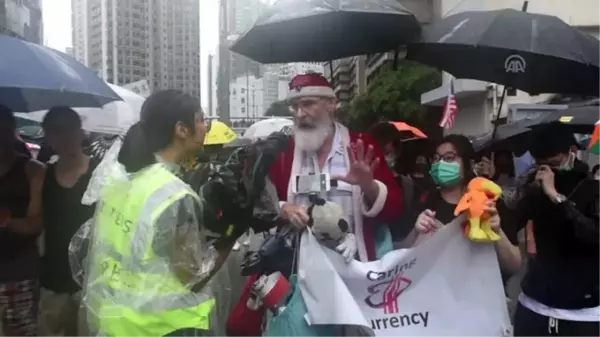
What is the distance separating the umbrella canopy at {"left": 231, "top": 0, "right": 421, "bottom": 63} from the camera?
3.95 m

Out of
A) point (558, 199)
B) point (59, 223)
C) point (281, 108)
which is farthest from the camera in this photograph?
point (281, 108)

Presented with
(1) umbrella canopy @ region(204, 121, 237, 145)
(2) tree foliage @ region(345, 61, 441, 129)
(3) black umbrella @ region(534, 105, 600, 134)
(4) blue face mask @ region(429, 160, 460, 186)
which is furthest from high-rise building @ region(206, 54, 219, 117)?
(4) blue face mask @ region(429, 160, 460, 186)

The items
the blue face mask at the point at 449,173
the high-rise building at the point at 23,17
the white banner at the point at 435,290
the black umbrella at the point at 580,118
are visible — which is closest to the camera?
the white banner at the point at 435,290

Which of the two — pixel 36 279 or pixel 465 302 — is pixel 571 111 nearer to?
pixel 465 302

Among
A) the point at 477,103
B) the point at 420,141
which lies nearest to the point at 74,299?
the point at 420,141

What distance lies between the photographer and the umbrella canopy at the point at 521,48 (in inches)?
164

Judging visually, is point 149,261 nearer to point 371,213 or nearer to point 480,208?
point 371,213

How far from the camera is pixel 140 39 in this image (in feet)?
75.1

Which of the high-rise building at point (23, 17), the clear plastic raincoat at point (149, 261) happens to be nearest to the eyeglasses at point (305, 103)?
the clear plastic raincoat at point (149, 261)

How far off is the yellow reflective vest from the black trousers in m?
2.08

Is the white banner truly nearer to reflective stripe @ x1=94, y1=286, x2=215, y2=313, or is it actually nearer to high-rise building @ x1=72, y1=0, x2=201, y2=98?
reflective stripe @ x1=94, y1=286, x2=215, y2=313

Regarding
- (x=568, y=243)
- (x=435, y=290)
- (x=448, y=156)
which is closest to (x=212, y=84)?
(x=448, y=156)

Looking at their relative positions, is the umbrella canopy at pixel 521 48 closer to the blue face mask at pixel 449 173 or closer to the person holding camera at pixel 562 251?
the person holding camera at pixel 562 251

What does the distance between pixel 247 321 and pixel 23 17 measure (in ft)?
164
